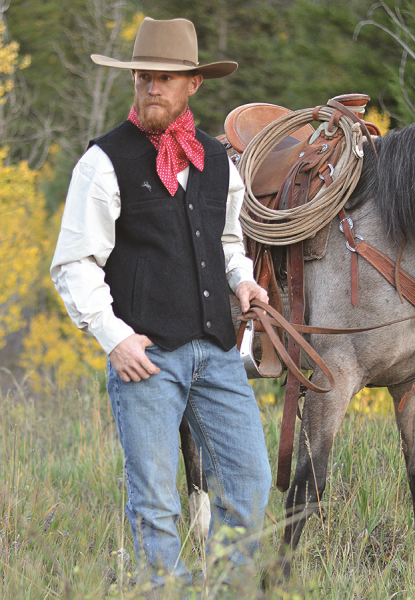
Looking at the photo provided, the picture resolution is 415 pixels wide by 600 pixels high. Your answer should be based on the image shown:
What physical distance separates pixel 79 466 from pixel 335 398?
1.86 metres

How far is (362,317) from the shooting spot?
2684mm

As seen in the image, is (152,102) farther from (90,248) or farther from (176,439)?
(176,439)

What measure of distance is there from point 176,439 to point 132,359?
360mm

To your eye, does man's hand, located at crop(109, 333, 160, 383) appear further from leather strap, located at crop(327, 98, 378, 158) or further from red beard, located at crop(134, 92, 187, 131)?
leather strap, located at crop(327, 98, 378, 158)

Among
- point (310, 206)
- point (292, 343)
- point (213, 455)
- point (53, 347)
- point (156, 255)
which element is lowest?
point (53, 347)

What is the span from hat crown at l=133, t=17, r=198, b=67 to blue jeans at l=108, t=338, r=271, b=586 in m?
0.91

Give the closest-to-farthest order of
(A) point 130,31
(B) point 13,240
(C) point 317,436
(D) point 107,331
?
(D) point 107,331 < (C) point 317,436 < (B) point 13,240 < (A) point 130,31

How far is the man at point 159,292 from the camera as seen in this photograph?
1.89m

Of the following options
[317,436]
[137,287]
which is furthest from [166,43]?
[317,436]

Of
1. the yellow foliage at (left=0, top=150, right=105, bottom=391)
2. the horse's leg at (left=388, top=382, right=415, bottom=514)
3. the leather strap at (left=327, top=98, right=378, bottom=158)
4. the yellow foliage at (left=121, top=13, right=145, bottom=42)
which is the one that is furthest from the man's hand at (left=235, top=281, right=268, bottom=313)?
the yellow foliage at (left=121, top=13, right=145, bottom=42)

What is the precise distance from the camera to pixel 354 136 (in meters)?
2.85

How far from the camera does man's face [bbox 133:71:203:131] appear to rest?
1977 millimetres

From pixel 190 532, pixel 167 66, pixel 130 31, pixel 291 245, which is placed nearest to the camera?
pixel 167 66

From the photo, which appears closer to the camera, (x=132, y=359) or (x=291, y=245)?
(x=132, y=359)
